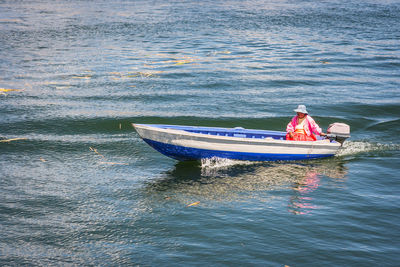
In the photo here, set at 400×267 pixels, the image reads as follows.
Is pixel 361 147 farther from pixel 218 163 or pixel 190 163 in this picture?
pixel 190 163

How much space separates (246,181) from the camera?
13.6 meters

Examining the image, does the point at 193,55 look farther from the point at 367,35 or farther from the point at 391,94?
the point at 367,35

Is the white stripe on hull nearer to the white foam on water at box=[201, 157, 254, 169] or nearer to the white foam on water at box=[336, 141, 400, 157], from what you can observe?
the white foam on water at box=[201, 157, 254, 169]

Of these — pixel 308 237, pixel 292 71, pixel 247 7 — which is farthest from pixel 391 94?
pixel 247 7

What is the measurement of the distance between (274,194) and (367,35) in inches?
1123

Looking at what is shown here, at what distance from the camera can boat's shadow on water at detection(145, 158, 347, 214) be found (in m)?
12.5

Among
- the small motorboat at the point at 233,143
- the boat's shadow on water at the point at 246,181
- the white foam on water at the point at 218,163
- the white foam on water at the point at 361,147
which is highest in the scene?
the small motorboat at the point at 233,143

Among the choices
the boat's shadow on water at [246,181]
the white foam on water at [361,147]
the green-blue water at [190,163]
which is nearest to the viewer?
the green-blue water at [190,163]

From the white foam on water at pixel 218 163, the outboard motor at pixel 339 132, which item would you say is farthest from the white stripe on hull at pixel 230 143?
the white foam on water at pixel 218 163

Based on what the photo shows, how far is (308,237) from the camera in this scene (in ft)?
33.9

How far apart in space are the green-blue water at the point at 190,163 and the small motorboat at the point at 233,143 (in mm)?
369

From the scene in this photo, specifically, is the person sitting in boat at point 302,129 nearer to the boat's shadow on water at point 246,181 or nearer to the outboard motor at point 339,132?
the outboard motor at point 339,132

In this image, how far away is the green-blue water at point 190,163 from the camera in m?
10.1

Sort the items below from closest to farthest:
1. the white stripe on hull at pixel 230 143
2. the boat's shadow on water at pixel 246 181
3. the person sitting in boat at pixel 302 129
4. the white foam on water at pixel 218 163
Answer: the boat's shadow on water at pixel 246 181 < the white stripe on hull at pixel 230 143 < the white foam on water at pixel 218 163 < the person sitting in boat at pixel 302 129
